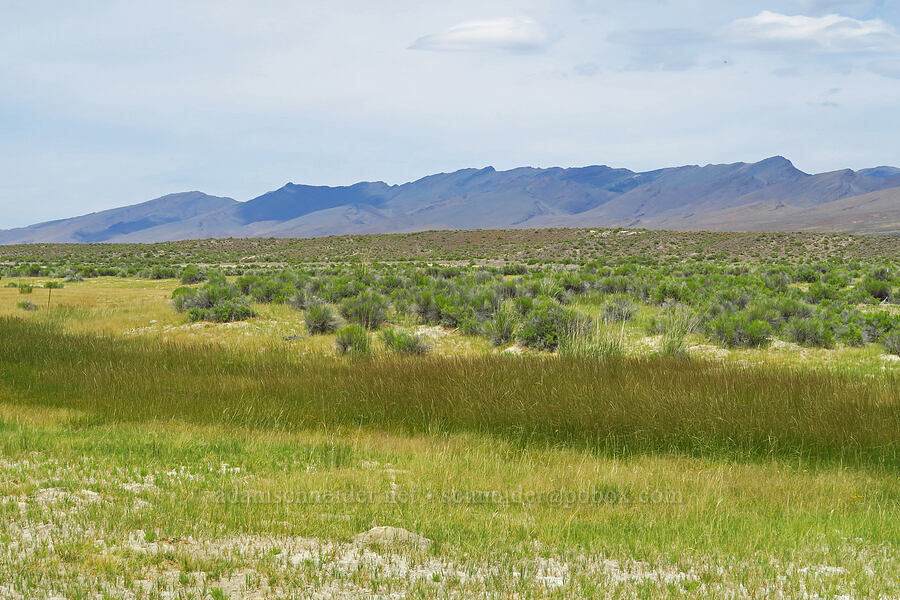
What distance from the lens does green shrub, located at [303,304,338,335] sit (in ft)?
67.0

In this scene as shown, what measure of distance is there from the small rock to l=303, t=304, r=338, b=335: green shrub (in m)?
15.2

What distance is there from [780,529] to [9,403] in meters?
10.9

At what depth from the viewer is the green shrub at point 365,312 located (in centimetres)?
2156

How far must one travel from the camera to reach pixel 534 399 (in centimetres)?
1017

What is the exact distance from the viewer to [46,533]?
5.35 m

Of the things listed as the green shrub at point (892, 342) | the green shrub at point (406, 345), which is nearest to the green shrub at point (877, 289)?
the green shrub at point (892, 342)

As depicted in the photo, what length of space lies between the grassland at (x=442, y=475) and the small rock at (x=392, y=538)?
0.11ft

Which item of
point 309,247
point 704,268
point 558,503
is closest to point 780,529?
point 558,503

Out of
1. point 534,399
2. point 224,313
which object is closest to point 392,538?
point 534,399

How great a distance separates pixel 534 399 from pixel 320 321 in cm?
1152

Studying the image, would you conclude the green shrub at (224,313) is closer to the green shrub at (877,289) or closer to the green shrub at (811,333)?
the green shrub at (811,333)

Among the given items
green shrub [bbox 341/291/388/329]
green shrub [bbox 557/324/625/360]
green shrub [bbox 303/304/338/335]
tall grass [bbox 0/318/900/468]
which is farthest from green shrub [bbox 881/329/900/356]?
green shrub [bbox 303/304/338/335]

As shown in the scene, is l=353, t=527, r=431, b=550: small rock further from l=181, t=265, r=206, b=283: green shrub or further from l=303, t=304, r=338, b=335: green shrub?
l=181, t=265, r=206, b=283: green shrub

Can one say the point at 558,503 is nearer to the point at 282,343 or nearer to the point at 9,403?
the point at 9,403
